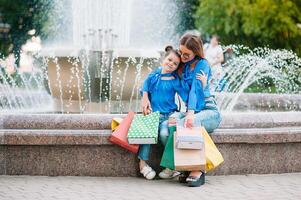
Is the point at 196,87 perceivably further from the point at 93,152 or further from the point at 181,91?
the point at 93,152

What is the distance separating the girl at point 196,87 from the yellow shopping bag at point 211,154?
0.13 meters

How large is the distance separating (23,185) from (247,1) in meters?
26.0

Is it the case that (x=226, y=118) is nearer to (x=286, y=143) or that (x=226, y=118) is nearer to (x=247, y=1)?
(x=286, y=143)

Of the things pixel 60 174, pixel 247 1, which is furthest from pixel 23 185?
pixel 247 1

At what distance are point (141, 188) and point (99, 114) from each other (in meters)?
1.06

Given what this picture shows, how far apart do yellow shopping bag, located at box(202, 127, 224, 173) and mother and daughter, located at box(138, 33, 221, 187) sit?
0.20 metres

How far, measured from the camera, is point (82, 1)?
15242 millimetres

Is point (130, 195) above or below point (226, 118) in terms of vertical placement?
below

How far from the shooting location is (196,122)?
7.64 metres

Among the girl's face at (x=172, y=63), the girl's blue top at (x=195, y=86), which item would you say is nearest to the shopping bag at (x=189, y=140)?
the girl's blue top at (x=195, y=86)

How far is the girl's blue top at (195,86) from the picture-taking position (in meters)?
7.75

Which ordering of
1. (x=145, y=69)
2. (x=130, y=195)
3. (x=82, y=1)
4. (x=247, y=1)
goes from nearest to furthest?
(x=130, y=195)
(x=145, y=69)
(x=82, y=1)
(x=247, y=1)

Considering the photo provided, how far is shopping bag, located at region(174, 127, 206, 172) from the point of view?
7.39 metres

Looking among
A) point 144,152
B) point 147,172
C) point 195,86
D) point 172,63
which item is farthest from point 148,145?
point 172,63
